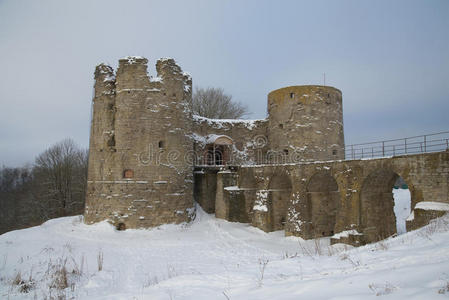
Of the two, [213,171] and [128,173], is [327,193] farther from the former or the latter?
[128,173]

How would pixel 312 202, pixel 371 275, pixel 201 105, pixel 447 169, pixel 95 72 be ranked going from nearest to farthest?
1. pixel 371 275
2. pixel 447 169
3. pixel 312 202
4. pixel 95 72
5. pixel 201 105

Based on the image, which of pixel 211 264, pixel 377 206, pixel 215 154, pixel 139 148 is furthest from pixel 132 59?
pixel 377 206

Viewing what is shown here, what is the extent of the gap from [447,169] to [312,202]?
6.81m

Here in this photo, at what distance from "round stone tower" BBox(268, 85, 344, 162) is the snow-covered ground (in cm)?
632

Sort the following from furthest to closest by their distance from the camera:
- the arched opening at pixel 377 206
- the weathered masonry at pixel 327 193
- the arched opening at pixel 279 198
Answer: the arched opening at pixel 279 198
the arched opening at pixel 377 206
the weathered masonry at pixel 327 193

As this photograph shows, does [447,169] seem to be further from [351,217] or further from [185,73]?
[185,73]

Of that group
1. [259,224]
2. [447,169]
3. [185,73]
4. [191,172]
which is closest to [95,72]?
[185,73]

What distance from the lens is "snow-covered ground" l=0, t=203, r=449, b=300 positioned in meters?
4.36

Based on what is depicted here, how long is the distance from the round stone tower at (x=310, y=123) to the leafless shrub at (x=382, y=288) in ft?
55.4

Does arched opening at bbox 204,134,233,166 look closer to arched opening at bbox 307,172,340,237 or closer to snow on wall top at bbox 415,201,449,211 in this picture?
arched opening at bbox 307,172,340,237

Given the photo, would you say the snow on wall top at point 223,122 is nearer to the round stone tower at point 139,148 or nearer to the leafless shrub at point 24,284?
the round stone tower at point 139,148

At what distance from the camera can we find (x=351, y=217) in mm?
14055

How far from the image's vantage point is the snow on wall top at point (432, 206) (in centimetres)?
1095

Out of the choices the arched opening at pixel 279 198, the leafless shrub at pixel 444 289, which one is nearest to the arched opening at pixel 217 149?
the arched opening at pixel 279 198
